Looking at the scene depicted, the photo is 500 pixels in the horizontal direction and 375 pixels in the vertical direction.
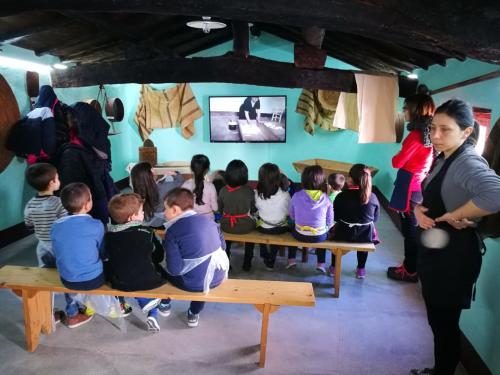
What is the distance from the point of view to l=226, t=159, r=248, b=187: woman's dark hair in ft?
9.81

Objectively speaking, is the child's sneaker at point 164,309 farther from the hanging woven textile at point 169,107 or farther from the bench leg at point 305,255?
the hanging woven textile at point 169,107

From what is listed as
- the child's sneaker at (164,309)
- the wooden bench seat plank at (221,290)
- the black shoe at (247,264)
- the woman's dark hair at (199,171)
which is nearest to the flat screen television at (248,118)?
the woman's dark hair at (199,171)

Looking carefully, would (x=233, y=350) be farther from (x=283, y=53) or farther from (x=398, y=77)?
(x=283, y=53)

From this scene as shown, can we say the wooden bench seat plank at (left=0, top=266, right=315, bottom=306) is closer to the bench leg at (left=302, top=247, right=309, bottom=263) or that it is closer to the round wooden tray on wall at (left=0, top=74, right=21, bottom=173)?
the bench leg at (left=302, top=247, right=309, bottom=263)

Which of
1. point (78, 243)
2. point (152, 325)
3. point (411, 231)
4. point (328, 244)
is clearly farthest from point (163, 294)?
point (411, 231)

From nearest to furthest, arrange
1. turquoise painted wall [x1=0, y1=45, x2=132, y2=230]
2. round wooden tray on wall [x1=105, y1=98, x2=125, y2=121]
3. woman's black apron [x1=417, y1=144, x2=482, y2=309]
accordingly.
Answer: woman's black apron [x1=417, y1=144, x2=482, y2=309], turquoise painted wall [x1=0, y1=45, x2=132, y2=230], round wooden tray on wall [x1=105, y1=98, x2=125, y2=121]

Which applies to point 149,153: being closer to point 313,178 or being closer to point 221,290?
point 313,178

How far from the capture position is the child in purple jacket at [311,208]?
2816 millimetres

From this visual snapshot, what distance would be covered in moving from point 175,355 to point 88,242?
0.84m

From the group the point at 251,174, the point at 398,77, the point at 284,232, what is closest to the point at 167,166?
the point at 251,174

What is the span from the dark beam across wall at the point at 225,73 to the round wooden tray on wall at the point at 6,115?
725 mm

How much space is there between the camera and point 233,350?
2180mm

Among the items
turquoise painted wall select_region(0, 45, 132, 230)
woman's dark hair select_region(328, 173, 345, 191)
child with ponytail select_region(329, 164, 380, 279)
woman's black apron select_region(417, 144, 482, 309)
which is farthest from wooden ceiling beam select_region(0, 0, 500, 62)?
turquoise painted wall select_region(0, 45, 132, 230)

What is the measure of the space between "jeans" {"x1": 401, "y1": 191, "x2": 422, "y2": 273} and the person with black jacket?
80.4 inches
